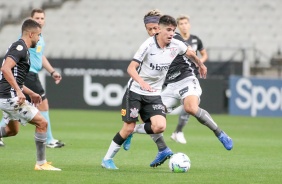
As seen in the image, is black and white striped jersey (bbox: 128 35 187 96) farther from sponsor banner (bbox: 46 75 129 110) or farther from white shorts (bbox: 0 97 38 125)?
sponsor banner (bbox: 46 75 129 110)

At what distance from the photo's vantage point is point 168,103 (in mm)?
12258

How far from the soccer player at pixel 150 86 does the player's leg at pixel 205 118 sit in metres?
0.99

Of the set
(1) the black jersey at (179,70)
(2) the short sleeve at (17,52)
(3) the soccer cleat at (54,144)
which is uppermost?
(2) the short sleeve at (17,52)

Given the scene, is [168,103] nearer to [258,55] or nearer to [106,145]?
[106,145]

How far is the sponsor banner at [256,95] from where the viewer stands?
22.3 m

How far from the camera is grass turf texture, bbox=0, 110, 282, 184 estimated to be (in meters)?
8.48

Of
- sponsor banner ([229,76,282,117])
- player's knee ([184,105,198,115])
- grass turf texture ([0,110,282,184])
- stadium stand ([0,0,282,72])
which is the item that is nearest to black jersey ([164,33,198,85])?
player's knee ([184,105,198,115])

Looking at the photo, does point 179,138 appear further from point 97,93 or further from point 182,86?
point 97,93

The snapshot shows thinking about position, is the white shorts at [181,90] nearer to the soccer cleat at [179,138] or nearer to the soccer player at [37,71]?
the soccer cleat at [179,138]

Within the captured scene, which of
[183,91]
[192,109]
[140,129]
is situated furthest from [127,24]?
[140,129]

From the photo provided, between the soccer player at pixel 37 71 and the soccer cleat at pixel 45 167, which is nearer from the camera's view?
the soccer cleat at pixel 45 167

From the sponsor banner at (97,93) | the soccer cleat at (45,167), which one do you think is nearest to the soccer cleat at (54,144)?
the soccer cleat at (45,167)

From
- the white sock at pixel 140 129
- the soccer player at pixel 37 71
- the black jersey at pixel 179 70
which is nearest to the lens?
the white sock at pixel 140 129

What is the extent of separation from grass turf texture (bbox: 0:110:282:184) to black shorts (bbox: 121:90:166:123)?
25.9 inches
